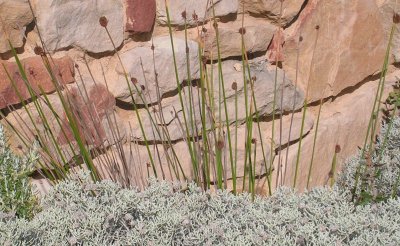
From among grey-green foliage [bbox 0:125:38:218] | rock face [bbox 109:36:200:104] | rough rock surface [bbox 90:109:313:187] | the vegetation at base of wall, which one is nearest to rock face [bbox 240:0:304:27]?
rock face [bbox 109:36:200:104]

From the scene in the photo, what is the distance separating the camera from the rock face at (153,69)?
8.00ft

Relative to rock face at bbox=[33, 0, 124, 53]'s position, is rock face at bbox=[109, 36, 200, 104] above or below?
below

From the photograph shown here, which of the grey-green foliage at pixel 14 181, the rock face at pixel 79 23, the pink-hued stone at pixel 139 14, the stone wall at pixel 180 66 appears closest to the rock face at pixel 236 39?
the stone wall at pixel 180 66

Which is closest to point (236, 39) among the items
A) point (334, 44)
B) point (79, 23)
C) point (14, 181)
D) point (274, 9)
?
point (274, 9)

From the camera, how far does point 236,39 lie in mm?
2686

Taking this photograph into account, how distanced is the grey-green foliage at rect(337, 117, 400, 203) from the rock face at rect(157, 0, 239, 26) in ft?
2.92

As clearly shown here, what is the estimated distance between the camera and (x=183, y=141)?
2646mm

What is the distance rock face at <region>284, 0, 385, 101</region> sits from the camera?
290cm

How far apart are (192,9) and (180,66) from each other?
23 centimetres

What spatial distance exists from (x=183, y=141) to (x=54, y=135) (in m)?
0.55

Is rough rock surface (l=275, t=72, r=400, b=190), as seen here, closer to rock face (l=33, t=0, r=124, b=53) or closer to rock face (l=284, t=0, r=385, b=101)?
rock face (l=284, t=0, r=385, b=101)

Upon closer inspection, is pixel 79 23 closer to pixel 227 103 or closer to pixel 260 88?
pixel 227 103

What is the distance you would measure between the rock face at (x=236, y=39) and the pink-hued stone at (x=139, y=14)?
246mm

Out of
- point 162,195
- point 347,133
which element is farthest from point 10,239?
point 347,133
